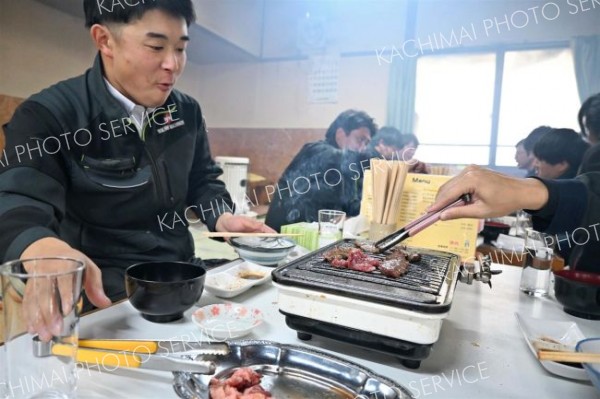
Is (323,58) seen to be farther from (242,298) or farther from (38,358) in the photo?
(38,358)

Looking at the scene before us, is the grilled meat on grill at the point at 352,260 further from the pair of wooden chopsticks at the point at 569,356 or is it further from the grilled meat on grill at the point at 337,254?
the pair of wooden chopsticks at the point at 569,356

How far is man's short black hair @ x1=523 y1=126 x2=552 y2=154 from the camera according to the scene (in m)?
4.01

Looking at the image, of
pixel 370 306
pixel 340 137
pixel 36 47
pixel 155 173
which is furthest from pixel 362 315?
pixel 340 137

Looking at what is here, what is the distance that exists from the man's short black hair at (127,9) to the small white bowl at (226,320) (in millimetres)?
977

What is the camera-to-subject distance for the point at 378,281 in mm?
786

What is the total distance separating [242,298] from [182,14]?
3.18 feet

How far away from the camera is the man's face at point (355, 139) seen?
3887 millimetres

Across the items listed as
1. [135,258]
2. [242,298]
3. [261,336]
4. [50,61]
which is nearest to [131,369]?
[261,336]

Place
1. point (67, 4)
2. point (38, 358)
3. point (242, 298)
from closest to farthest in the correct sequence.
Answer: point (38, 358) < point (242, 298) < point (67, 4)

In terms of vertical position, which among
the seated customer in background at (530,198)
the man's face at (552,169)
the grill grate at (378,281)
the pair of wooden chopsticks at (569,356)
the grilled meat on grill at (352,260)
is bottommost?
the pair of wooden chopsticks at (569,356)

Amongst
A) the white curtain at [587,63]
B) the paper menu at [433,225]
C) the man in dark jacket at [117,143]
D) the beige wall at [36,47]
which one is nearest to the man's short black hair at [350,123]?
the white curtain at [587,63]

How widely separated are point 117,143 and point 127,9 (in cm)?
44

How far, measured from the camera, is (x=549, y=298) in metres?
1.19

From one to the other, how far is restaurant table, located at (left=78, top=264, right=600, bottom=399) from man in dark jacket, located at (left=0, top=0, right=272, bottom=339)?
0.43 meters
